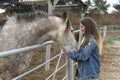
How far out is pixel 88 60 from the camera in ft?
13.5

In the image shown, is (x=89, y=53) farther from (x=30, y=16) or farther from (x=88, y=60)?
(x=30, y=16)

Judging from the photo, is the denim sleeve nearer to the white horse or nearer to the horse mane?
the white horse

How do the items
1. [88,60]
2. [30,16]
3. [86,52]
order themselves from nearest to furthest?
[86,52], [88,60], [30,16]

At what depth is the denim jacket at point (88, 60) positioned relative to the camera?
13.1 feet

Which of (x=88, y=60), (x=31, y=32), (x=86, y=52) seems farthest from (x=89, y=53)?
(x=31, y=32)

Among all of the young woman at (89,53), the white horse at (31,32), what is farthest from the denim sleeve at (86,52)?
the white horse at (31,32)

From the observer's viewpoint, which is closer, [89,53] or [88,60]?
[89,53]

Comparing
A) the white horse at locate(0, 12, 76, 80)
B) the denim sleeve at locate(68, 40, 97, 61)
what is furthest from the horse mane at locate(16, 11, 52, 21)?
the denim sleeve at locate(68, 40, 97, 61)

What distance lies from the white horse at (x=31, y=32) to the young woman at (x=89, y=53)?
1.77ft

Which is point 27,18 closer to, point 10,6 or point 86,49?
point 86,49

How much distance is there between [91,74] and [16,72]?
112cm

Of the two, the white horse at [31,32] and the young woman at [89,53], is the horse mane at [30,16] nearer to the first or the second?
the white horse at [31,32]

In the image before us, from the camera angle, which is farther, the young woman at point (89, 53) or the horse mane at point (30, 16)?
the horse mane at point (30, 16)

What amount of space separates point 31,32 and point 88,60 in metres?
1.06
